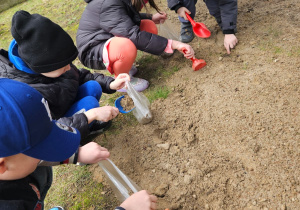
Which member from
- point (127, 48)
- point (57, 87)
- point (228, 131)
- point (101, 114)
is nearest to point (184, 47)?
point (127, 48)

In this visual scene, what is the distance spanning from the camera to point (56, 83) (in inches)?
60.6

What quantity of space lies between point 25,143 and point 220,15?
2.08 m

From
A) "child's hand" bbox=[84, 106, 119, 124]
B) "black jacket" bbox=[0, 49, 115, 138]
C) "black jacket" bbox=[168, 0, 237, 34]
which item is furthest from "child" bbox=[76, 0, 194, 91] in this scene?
"child's hand" bbox=[84, 106, 119, 124]

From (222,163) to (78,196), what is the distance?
86 centimetres

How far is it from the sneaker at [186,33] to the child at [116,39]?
0.51 meters

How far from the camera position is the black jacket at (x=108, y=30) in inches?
72.4

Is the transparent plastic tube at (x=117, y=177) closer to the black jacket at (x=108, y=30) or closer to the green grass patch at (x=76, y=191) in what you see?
the green grass patch at (x=76, y=191)

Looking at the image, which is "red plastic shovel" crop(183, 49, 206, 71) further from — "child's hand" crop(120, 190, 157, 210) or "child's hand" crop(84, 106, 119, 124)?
"child's hand" crop(120, 190, 157, 210)

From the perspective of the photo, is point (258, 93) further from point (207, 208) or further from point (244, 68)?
point (207, 208)

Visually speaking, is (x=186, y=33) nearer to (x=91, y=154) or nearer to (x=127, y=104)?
(x=127, y=104)

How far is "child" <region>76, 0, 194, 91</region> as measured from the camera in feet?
6.09

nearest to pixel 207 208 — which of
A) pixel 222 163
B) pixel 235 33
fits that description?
pixel 222 163

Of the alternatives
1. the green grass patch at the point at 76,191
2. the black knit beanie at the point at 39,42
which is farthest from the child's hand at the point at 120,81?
the green grass patch at the point at 76,191

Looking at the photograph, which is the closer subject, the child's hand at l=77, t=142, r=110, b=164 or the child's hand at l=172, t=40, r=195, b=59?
the child's hand at l=77, t=142, r=110, b=164
